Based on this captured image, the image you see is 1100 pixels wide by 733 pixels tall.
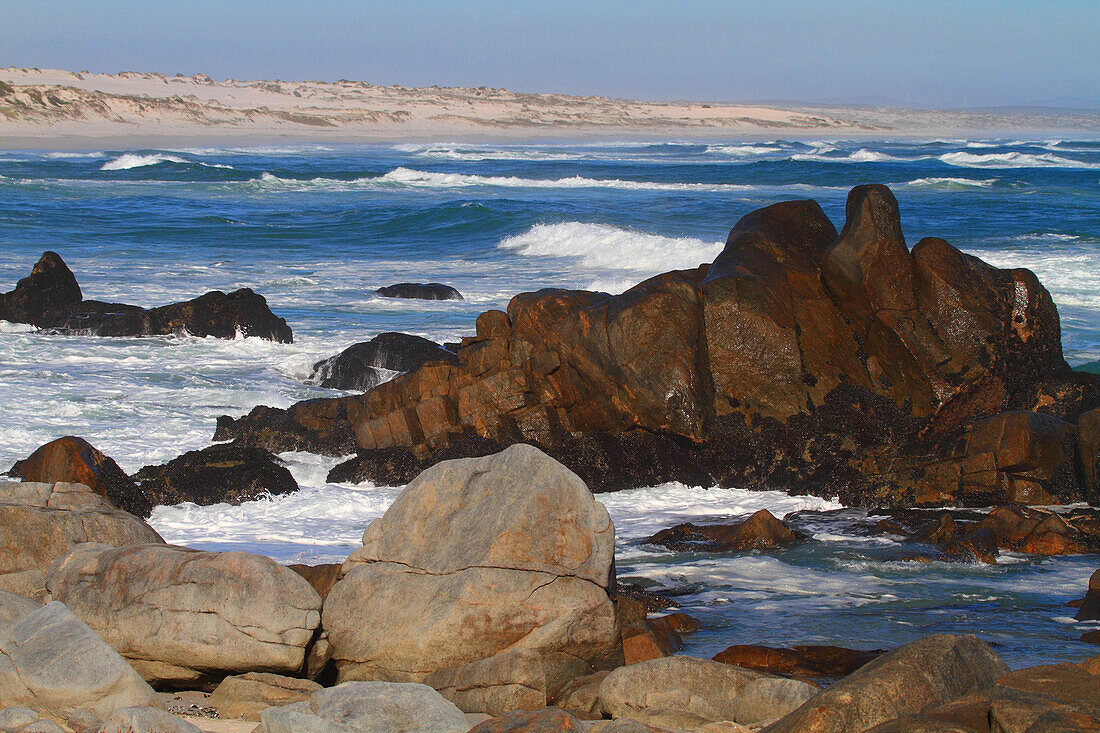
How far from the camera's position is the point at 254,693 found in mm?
5328

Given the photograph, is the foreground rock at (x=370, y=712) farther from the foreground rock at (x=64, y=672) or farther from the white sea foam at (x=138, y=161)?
the white sea foam at (x=138, y=161)

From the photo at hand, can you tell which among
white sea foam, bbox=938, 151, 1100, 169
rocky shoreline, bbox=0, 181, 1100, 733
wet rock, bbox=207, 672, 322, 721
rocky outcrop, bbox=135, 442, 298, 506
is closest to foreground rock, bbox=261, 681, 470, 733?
rocky shoreline, bbox=0, 181, 1100, 733

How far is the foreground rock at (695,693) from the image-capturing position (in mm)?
4797

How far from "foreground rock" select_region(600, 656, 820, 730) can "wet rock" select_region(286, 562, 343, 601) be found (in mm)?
2209

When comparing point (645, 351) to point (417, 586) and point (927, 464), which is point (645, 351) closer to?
point (927, 464)

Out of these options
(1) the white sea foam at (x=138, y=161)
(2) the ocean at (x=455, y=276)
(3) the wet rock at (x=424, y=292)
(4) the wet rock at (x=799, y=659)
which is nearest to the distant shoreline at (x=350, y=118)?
(1) the white sea foam at (x=138, y=161)

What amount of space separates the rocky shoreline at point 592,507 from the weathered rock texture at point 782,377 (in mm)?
28

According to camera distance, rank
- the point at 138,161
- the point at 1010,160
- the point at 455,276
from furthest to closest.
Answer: the point at 1010,160
the point at 138,161
the point at 455,276

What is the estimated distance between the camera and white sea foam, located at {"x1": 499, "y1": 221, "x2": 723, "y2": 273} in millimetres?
26531

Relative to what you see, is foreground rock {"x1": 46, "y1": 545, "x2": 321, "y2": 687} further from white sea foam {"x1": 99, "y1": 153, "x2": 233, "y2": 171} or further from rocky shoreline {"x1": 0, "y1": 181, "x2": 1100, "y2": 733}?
white sea foam {"x1": 99, "y1": 153, "x2": 233, "y2": 171}

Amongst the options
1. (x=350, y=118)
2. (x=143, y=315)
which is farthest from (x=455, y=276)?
(x=350, y=118)

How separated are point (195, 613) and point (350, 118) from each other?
95.8 metres

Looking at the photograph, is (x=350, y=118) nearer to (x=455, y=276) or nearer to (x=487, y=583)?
(x=455, y=276)

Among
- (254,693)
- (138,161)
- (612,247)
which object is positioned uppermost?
(138,161)
